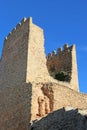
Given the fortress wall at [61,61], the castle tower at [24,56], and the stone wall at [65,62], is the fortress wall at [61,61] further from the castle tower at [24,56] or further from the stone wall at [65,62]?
A: the castle tower at [24,56]

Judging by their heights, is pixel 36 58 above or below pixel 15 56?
below

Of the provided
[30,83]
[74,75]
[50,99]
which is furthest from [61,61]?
[30,83]

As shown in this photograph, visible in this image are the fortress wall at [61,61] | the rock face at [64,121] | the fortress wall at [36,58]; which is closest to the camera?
the rock face at [64,121]

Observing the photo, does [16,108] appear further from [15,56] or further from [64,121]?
[15,56]

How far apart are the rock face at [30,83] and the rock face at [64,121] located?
65 mm

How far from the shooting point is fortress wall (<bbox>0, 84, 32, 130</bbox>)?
17547mm

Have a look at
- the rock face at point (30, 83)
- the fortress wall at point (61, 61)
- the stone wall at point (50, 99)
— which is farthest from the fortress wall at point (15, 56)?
the fortress wall at point (61, 61)

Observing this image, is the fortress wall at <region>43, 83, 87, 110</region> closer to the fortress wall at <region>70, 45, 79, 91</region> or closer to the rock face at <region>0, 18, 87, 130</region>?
the rock face at <region>0, 18, 87, 130</region>

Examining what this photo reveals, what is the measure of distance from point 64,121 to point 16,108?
18.2 ft

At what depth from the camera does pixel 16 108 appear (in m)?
18.6

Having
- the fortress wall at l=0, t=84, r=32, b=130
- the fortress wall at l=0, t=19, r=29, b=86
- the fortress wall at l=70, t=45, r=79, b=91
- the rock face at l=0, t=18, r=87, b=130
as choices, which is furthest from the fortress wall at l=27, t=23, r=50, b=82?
the fortress wall at l=70, t=45, r=79, b=91

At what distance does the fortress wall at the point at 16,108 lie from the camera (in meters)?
17.5

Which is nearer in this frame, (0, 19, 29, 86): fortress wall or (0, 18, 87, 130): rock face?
(0, 18, 87, 130): rock face

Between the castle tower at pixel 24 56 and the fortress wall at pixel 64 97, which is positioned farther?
the castle tower at pixel 24 56
